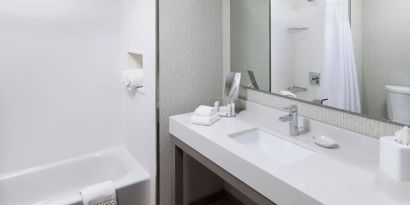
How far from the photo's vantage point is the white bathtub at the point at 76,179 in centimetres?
195

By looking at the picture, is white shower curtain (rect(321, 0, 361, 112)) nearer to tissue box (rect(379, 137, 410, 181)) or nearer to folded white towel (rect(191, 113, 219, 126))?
tissue box (rect(379, 137, 410, 181))

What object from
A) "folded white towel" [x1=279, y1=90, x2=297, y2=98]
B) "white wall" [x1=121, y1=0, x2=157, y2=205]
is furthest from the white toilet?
"white wall" [x1=121, y1=0, x2=157, y2=205]

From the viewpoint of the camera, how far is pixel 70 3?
84.2 inches

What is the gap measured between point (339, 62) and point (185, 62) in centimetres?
99

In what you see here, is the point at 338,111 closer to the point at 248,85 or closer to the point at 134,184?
the point at 248,85

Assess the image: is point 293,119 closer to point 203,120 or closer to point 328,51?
point 328,51

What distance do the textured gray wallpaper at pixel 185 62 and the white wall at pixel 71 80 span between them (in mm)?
73

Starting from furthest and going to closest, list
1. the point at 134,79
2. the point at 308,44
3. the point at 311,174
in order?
1. the point at 134,79
2. the point at 308,44
3. the point at 311,174

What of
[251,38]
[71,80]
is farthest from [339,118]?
[71,80]

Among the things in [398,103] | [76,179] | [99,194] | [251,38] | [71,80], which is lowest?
[76,179]

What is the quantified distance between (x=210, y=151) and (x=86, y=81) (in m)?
1.50

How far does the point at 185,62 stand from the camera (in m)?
1.87

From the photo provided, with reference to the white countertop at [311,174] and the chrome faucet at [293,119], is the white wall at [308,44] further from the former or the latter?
the white countertop at [311,174]

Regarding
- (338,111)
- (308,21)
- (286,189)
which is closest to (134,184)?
(286,189)
